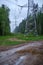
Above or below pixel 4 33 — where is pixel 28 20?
above

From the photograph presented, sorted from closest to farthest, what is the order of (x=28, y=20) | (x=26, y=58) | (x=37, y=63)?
(x=37, y=63), (x=26, y=58), (x=28, y=20)

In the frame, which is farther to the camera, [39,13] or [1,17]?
[39,13]

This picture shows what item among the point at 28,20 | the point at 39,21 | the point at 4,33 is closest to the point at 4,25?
the point at 4,33

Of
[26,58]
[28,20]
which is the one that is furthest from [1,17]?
[26,58]

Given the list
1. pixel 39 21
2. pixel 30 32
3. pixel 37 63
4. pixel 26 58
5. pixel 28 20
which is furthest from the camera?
pixel 39 21

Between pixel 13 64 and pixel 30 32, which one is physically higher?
pixel 13 64

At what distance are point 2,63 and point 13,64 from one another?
449 mm

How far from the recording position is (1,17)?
42.2 metres

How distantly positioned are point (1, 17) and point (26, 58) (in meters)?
36.3

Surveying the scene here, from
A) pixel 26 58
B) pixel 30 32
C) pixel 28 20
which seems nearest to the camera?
pixel 26 58

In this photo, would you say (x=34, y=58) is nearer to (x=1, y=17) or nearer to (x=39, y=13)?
(x=1, y=17)

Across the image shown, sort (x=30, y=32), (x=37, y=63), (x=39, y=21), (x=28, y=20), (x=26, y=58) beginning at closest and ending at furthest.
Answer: (x=37, y=63), (x=26, y=58), (x=30, y=32), (x=28, y=20), (x=39, y=21)

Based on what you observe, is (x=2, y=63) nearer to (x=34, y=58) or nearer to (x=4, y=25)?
(x=34, y=58)

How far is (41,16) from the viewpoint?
1943 inches
